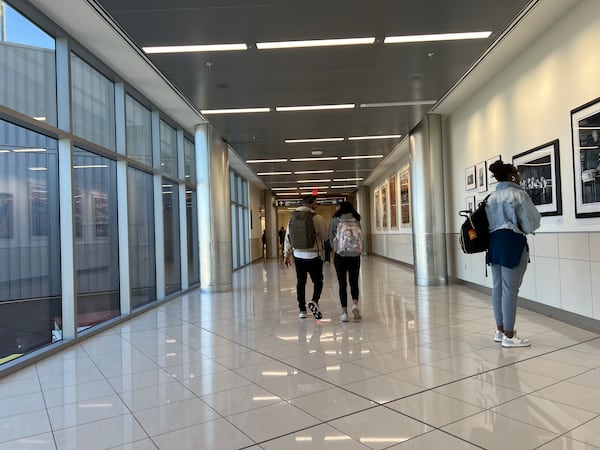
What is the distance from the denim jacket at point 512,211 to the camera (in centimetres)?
401

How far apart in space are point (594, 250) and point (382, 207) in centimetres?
1486

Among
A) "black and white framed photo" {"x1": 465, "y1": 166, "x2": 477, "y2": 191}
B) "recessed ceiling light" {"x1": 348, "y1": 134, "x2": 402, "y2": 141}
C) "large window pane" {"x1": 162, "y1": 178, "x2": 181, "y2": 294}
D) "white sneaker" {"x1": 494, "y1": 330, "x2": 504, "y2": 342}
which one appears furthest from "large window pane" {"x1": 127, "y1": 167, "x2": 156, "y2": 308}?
"black and white framed photo" {"x1": 465, "y1": 166, "x2": 477, "y2": 191}

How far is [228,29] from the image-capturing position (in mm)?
4809

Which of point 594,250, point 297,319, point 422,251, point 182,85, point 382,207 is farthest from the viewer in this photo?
point 382,207

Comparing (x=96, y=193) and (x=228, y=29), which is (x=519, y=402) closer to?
(x=228, y=29)

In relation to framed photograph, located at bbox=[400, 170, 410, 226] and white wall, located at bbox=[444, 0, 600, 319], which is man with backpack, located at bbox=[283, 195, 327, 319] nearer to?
white wall, located at bbox=[444, 0, 600, 319]

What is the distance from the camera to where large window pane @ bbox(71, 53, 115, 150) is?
18.2ft

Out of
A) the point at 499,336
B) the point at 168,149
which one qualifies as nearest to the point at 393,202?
the point at 168,149

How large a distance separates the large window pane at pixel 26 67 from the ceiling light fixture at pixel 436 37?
3908 mm

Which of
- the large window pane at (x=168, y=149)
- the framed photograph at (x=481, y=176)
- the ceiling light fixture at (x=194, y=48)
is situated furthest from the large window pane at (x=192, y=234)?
the framed photograph at (x=481, y=176)

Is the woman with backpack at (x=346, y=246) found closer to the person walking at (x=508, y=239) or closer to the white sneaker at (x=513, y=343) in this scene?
the person walking at (x=508, y=239)

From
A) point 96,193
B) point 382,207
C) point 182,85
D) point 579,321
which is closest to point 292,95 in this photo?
point 182,85

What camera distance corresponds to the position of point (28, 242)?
4773 millimetres

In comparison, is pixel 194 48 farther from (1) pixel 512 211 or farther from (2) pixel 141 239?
(1) pixel 512 211
